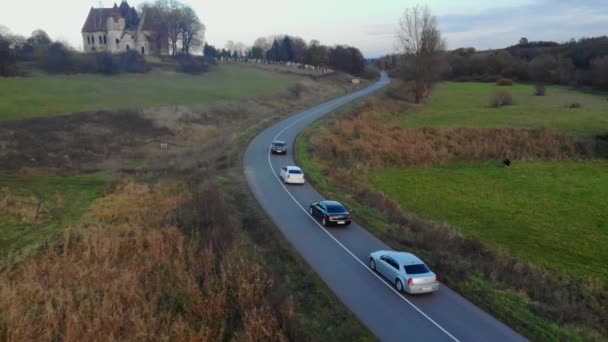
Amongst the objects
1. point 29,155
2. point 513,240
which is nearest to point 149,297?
point 513,240

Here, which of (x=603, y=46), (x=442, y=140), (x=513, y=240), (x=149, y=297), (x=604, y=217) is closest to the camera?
(x=149, y=297)

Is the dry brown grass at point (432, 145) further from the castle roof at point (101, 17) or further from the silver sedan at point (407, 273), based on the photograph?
the castle roof at point (101, 17)

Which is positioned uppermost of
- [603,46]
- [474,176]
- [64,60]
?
[603,46]

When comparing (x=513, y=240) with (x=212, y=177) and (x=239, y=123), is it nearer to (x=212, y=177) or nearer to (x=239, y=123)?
(x=212, y=177)

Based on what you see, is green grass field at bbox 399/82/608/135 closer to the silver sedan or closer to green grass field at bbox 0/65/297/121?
green grass field at bbox 0/65/297/121

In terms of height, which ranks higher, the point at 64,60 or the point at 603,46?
the point at 603,46

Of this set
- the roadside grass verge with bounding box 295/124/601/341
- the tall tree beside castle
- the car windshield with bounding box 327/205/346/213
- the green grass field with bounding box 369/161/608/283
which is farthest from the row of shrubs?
the car windshield with bounding box 327/205/346/213
